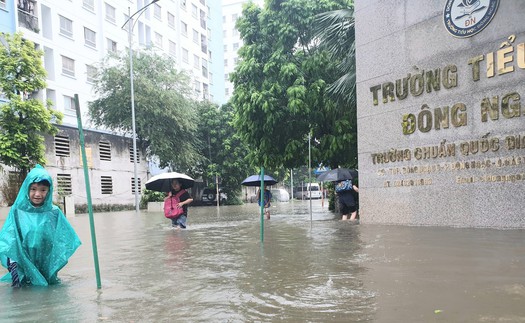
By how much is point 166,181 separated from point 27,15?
21.0 m

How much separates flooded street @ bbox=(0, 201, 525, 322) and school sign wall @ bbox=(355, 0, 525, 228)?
5.10 feet

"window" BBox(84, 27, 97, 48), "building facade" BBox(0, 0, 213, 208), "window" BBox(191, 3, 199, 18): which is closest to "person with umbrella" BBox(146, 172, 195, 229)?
"building facade" BBox(0, 0, 213, 208)

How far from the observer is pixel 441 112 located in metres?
10.6

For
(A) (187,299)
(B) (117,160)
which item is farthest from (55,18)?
(A) (187,299)

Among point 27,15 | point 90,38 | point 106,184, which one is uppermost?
point 90,38

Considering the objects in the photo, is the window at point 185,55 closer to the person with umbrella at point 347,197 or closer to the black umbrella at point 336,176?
the person with umbrella at point 347,197

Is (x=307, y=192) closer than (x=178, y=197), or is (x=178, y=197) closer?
(x=178, y=197)

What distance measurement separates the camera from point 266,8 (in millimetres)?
17609

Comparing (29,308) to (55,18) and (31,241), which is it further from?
(55,18)

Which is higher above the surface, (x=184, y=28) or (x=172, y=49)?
(x=184, y=28)

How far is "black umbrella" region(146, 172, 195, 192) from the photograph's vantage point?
40.6ft

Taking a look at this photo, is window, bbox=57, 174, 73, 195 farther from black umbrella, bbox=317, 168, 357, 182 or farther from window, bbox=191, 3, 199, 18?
window, bbox=191, 3, 199, 18

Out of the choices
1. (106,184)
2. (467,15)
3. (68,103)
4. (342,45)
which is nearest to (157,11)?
(68,103)

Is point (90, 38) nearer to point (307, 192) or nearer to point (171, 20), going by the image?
point (171, 20)
